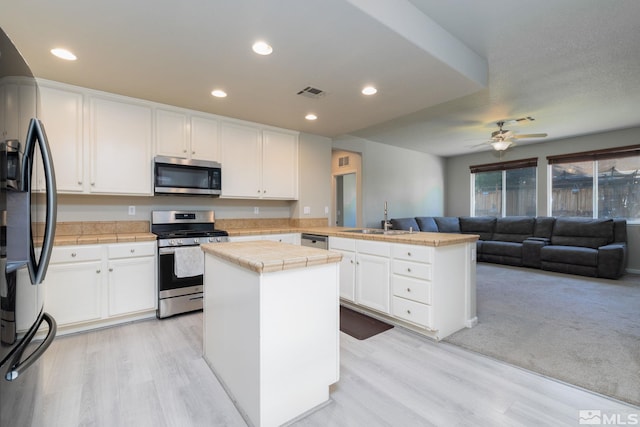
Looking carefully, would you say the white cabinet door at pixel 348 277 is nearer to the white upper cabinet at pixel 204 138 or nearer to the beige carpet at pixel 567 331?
the beige carpet at pixel 567 331

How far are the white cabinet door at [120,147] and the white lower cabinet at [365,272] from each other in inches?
90.4

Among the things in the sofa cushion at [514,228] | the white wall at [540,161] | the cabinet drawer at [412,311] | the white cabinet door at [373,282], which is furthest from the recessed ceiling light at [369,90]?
the white wall at [540,161]

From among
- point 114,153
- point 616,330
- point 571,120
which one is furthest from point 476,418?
point 571,120

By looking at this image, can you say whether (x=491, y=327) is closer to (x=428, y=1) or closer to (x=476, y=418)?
(x=476, y=418)

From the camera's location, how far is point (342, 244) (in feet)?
11.0

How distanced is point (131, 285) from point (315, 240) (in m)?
2.09

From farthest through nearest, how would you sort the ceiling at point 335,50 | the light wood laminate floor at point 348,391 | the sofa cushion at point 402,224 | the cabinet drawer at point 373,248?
the sofa cushion at point 402,224 < the cabinet drawer at point 373,248 < the ceiling at point 335,50 < the light wood laminate floor at point 348,391

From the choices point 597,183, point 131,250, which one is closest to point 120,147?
point 131,250

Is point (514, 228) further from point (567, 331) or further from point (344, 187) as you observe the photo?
point (567, 331)

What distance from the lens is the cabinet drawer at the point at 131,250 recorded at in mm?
2770

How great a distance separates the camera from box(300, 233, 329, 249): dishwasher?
12.0 ft

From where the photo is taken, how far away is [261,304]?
1.43 meters

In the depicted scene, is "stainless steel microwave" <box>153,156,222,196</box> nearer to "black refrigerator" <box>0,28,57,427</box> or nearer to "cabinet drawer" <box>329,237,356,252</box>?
"cabinet drawer" <box>329,237,356,252</box>

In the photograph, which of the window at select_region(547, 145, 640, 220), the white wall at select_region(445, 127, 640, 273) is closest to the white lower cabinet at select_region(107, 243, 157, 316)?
the white wall at select_region(445, 127, 640, 273)
